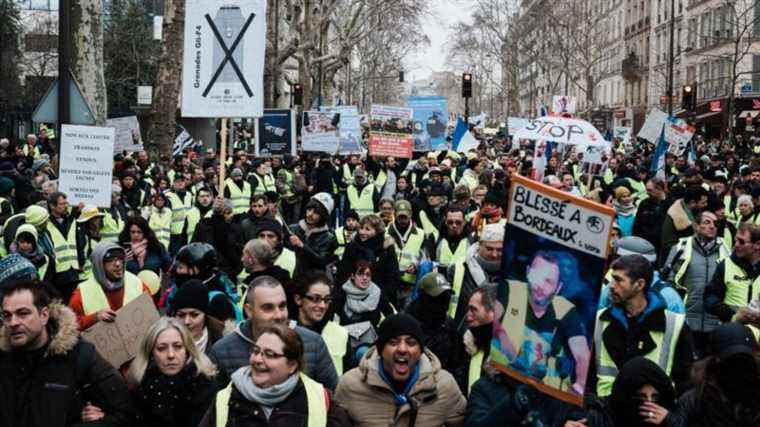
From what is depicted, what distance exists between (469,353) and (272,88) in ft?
102

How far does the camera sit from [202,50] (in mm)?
8352

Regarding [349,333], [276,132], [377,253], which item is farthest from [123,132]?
[349,333]

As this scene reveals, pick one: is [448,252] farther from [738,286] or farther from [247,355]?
[247,355]

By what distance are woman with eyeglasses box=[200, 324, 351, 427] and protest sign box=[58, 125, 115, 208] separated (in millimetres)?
6523

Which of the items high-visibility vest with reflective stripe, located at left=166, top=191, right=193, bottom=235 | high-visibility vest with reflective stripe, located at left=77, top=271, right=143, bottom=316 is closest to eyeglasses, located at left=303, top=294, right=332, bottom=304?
high-visibility vest with reflective stripe, located at left=77, top=271, right=143, bottom=316

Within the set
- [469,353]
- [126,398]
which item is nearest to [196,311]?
[126,398]

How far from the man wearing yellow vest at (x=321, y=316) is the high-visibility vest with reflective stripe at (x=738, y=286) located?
3.11 metres

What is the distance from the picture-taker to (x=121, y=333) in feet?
19.2

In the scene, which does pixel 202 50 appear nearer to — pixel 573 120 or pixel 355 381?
pixel 355 381

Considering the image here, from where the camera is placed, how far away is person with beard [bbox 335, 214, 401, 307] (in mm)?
8930

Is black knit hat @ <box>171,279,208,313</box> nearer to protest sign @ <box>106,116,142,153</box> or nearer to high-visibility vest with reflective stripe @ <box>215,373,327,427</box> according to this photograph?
high-visibility vest with reflective stripe @ <box>215,373,327,427</box>

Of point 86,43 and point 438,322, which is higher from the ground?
point 86,43

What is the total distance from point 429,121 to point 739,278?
58.4 feet

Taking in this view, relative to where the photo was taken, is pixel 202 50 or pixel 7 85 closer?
pixel 202 50
